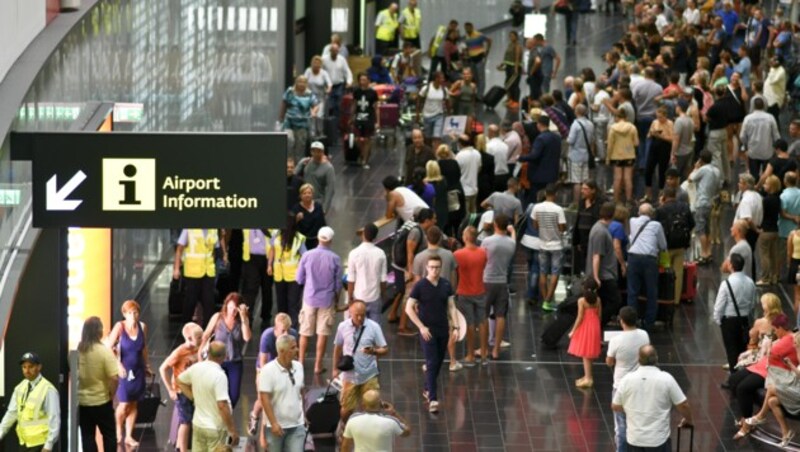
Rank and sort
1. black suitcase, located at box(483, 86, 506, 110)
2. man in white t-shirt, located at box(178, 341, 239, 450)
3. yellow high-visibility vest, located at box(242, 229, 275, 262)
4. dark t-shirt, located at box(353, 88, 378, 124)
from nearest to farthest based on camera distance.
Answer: man in white t-shirt, located at box(178, 341, 239, 450), yellow high-visibility vest, located at box(242, 229, 275, 262), dark t-shirt, located at box(353, 88, 378, 124), black suitcase, located at box(483, 86, 506, 110)

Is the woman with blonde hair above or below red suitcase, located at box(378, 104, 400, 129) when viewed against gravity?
below

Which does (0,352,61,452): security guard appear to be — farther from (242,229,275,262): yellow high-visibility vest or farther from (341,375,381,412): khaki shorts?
(242,229,275,262): yellow high-visibility vest

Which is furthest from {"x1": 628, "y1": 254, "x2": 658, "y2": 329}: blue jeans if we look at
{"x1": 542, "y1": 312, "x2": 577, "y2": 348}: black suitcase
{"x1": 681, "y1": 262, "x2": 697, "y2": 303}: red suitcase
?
{"x1": 681, "y1": 262, "x2": 697, "y2": 303}: red suitcase

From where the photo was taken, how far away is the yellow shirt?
12.8 m

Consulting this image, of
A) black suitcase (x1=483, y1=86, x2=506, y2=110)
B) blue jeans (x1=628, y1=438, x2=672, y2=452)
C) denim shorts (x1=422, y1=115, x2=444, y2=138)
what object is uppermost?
black suitcase (x1=483, y1=86, x2=506, y2=110)

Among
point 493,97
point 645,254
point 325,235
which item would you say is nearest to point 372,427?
point 325,235

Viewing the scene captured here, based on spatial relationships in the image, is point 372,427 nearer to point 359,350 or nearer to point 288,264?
point 359,350

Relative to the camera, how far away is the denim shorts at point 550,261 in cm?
1884

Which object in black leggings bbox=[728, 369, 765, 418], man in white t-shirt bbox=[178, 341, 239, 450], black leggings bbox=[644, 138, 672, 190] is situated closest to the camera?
man in white t-shirt bbox=[178, 341, 239, 450]

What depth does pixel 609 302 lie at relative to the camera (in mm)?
18188

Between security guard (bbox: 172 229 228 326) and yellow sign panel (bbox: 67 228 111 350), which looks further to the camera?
security guard (bbox: 172 229 228 326)

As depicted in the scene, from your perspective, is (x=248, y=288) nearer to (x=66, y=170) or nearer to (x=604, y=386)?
(x=604, y=386)

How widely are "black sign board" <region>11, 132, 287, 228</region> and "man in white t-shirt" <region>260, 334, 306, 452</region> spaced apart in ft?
10.6

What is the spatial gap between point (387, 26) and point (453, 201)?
1508 cm
